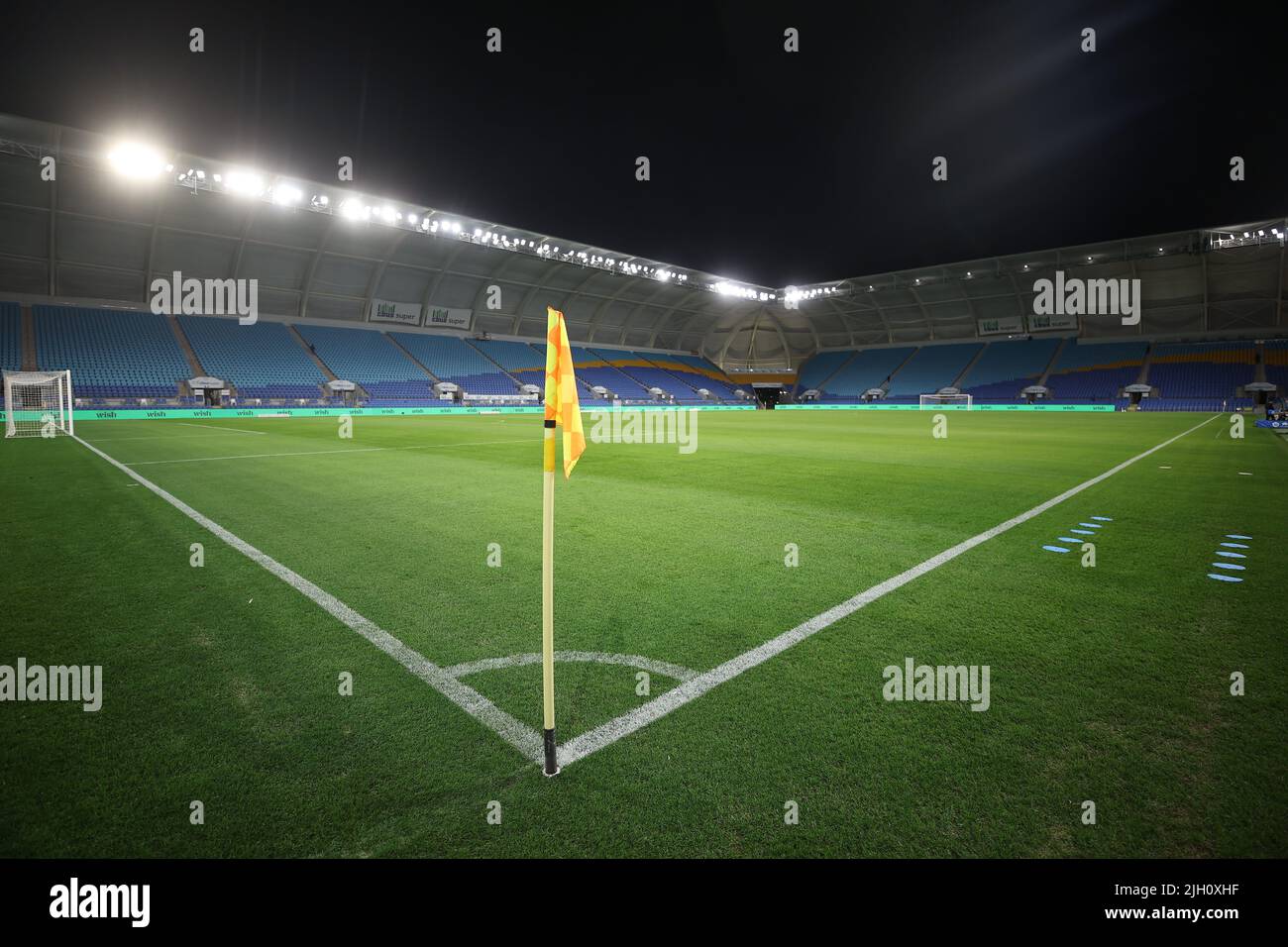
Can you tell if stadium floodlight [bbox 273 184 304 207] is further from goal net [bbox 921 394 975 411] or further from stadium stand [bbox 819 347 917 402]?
stadium stand [bbox 819 347 917 402]

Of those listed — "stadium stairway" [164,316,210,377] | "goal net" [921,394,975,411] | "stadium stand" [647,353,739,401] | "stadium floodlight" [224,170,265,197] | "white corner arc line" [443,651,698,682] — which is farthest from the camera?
"stadium stand" [647,353,739,401]

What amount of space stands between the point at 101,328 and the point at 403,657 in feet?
155

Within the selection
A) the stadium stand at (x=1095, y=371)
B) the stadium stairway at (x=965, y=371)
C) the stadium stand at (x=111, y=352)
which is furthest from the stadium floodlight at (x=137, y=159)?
the stadium stand at (x=1095, y=371)

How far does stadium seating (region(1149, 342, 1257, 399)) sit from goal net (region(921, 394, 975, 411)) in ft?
46.0

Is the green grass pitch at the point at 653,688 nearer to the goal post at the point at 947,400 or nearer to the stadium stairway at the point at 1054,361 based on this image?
the goal post at the point at 947,400

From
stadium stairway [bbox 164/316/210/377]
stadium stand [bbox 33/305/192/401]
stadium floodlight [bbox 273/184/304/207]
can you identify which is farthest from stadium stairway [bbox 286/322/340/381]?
stadium floodlight [bbox 273/184/304/207]

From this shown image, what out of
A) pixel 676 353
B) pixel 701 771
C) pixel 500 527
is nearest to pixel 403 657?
pixel 701 771

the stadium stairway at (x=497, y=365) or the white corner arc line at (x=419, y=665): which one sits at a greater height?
the stadium stairway at (x=497, y=365)

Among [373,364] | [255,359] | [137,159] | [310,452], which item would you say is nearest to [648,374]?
[373,364]

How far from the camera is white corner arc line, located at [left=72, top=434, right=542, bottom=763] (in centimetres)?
263

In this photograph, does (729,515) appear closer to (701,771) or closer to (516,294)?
(701,771)

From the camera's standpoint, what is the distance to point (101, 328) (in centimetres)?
3653

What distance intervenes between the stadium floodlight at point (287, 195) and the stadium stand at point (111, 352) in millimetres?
12716

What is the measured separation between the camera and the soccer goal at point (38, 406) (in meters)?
19.5
